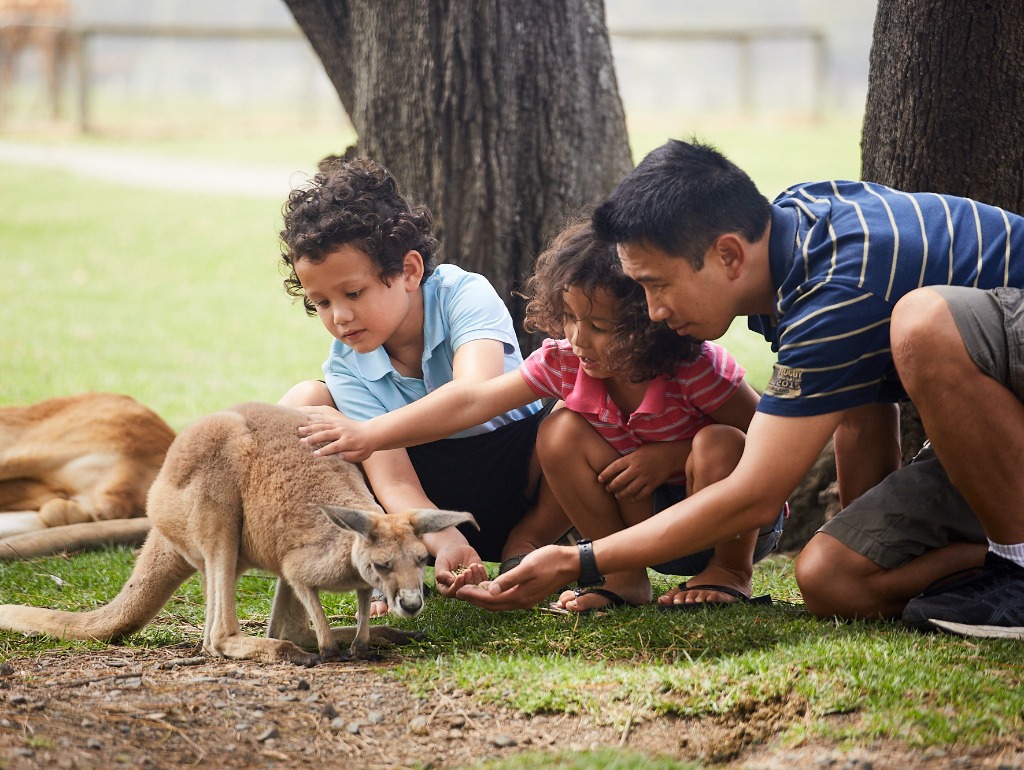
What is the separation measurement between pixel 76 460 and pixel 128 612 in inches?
98.0

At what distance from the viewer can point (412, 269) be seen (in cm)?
433

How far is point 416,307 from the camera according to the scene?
4.39 m

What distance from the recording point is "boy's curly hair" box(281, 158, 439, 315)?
4.08 metres

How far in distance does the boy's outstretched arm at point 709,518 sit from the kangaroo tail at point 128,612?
3.47 feet

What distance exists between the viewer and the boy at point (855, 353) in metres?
3.31

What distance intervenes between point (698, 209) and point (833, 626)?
4.42 feet

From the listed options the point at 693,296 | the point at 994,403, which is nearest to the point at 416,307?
the point at 693,296

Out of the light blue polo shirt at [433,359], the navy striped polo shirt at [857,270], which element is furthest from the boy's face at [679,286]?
the light blue polo shirt at [433,359]

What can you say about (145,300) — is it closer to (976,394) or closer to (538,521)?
(538,521)

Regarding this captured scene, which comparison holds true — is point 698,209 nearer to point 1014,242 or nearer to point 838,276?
point 838,276

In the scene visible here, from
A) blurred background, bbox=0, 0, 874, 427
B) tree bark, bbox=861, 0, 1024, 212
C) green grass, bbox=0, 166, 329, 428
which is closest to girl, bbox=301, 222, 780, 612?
tree bark, bbox=861, 0, 1024, 212

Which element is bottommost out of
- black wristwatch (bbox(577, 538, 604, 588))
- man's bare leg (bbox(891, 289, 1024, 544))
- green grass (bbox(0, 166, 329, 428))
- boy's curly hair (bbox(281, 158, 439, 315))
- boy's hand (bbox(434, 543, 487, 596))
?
green grass (bbox(0, 166, 329, 428))

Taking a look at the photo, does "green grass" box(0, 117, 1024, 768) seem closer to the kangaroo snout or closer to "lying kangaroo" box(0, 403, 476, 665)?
"lying kangaroo" box(0, 403, 476, 665)

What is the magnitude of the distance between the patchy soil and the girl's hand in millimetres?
1050
